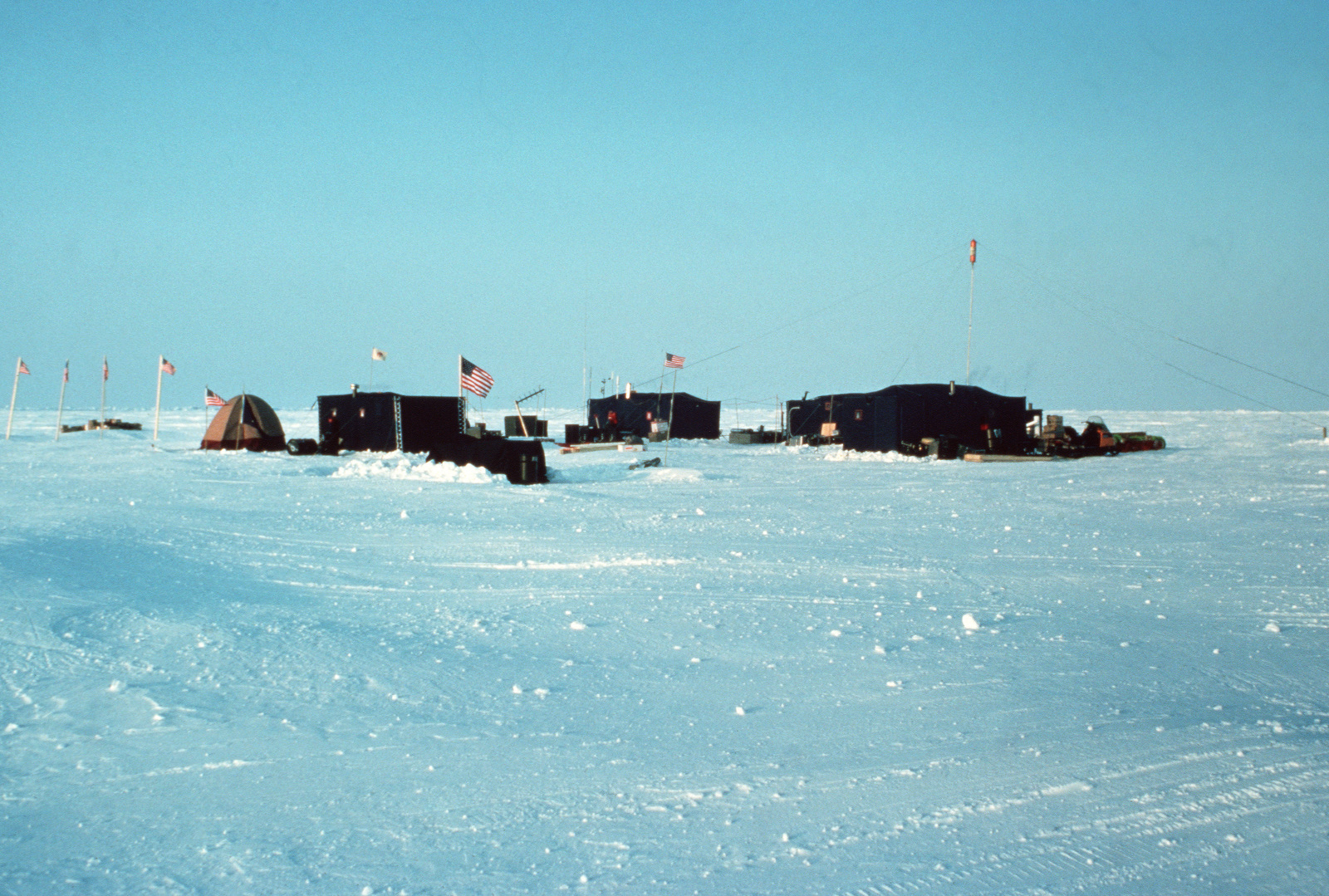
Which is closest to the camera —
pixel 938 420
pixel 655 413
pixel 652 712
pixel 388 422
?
pixel 652 712

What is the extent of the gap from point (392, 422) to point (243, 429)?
4.99 metres

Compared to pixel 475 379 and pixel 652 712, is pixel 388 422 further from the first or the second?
pixel 652 712

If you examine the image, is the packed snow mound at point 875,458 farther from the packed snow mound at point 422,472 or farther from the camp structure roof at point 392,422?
the packed snow mound at point 422,472

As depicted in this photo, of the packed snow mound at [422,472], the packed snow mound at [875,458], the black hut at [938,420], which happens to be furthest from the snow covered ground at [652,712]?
the black hut at [938,420]

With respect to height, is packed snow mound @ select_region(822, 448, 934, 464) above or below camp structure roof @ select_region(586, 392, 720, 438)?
below

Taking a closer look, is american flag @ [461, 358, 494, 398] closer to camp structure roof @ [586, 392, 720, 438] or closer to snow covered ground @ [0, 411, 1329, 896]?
snow covered ground @ [0, 411, 1329, 896]

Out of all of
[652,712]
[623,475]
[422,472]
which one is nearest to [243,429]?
[422,472]

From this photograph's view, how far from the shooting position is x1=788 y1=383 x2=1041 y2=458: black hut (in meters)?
34.3

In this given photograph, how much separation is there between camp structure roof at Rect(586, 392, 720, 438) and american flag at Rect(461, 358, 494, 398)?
22.2m

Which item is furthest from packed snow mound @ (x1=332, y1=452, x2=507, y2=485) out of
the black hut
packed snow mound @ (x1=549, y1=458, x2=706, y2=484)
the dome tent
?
the black hut

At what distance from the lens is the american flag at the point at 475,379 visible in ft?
80.7

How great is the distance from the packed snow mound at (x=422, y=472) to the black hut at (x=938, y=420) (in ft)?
65.0

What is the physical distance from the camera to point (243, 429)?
29422mm

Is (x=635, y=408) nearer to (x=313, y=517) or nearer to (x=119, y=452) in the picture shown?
(x=119, y=452)
